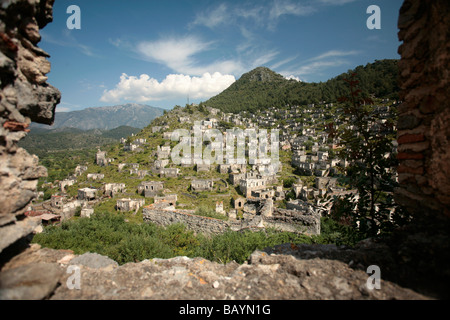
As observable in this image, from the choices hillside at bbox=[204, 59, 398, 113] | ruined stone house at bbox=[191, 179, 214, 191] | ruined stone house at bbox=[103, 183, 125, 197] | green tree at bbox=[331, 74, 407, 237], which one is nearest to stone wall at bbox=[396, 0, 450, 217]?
green tree at bbox=[331, 74, 407, 237]

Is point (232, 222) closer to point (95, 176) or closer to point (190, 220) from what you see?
point (190, 220)

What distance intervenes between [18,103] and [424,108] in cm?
491

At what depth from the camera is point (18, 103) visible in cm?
245

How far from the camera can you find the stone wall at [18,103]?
218cm

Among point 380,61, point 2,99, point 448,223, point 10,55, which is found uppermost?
point 380,61

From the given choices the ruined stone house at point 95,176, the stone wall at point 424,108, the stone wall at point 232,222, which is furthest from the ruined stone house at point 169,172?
the stone wall at point 424,108

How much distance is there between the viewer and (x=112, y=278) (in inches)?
109

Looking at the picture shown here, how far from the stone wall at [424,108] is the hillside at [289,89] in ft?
214

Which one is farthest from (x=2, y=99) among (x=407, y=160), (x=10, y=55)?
(x=407, y=160)

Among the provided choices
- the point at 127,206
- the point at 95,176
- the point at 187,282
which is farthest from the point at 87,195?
the point at 187,282

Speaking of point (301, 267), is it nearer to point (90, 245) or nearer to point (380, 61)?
point (90, 245)

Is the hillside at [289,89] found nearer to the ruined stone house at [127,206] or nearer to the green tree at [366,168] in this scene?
the ruined stone house at [127,206]

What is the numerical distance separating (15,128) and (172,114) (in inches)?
3624
